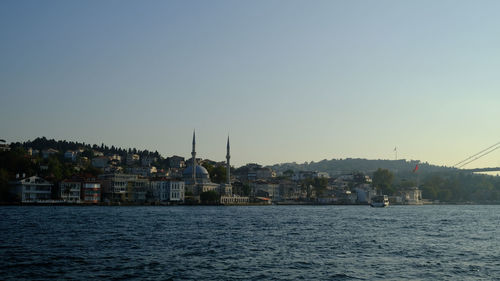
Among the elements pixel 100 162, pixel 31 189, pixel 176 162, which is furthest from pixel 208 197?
pixel 176 162

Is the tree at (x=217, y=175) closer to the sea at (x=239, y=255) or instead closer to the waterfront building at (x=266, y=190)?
the waterfront building at (x=266, y=190)

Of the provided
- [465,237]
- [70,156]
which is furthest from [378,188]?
[465,237]

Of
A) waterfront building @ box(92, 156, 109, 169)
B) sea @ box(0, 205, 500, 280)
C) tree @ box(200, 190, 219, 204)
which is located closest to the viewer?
sea @ box(0, 205, 500, 280)

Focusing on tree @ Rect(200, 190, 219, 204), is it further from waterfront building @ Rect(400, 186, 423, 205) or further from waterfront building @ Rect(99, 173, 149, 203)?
waterfront building @ Rect(400, 186, 423, 205)

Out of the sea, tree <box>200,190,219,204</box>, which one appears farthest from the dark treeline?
the sea

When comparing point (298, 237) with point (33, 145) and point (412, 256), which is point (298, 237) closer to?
point (412, 256)

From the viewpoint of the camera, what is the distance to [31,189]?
75.8 m

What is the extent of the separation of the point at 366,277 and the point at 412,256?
580 cm

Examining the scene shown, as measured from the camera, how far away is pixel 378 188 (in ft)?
458

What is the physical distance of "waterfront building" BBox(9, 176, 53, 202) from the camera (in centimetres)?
7425

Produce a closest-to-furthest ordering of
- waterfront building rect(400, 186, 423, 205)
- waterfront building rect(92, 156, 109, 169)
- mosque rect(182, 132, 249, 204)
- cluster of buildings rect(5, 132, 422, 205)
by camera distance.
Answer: cluster of buildings rect(5, 132, 422, 205)
mosque rect(182, 132, 249, 204)
waterfront building rect(92, 156, 109, 169)
waterfront building rect(400, 186, 423, 205)

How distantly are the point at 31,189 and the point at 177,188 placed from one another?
26.7m

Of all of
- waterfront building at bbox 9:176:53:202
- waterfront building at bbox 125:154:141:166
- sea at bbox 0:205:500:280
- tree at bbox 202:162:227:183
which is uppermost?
waterfront building at bbox 125:154:141:166

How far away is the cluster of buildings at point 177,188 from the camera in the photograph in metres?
79.5
